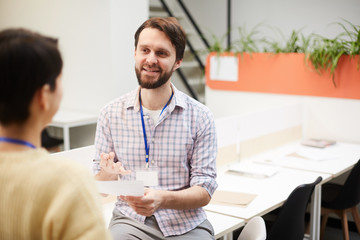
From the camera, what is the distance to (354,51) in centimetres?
369

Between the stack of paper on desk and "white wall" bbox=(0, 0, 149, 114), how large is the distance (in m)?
1.94

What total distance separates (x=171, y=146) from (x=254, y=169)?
4.37ft

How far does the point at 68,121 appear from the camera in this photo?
4434mm

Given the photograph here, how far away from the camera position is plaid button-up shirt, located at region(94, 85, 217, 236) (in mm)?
1842

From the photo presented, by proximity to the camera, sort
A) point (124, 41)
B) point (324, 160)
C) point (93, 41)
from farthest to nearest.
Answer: point (93, 41) → point (124, 41) → point (324, 160)

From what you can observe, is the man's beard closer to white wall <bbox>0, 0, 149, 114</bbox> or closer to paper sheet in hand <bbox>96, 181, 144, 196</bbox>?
paper sheet in hand <bbox>96, 181, 144, 196</bbox>

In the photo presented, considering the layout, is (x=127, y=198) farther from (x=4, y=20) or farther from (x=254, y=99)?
(x=4, y=20)

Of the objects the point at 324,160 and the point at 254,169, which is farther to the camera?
the point at 324,160

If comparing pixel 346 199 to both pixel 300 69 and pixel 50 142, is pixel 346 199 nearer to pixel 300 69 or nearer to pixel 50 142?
pixel 300 69

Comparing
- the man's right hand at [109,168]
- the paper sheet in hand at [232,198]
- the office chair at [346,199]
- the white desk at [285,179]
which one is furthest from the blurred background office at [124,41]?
the man's right hand at [109,168]

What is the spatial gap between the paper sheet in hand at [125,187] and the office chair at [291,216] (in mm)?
900

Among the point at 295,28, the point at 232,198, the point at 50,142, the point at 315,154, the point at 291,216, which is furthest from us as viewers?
the point at 295,28

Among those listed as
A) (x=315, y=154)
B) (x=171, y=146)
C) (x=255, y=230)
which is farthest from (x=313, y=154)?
(x=171, y=146)

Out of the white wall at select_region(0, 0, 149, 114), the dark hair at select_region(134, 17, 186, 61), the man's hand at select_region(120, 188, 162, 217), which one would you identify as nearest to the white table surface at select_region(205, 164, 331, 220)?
the man's hand at select_region(120, 188, 162, 217)
